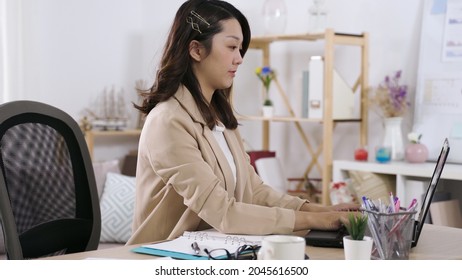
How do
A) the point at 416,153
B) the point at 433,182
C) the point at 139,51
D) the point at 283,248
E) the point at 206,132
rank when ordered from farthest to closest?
1. the point at 139,51
2. the point at 416,153
3. the point at 206,132
4. the point at 433,182
5. the point at 283,248

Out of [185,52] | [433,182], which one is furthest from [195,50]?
[433,182]

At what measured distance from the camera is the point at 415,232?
6.04 feet

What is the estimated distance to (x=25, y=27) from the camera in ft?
13.5

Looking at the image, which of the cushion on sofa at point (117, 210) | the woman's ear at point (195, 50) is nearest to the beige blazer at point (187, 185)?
the woman's ear at point (195, 50)

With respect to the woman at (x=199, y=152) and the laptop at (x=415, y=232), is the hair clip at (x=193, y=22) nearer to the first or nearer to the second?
the woman at (x=199, y=152)

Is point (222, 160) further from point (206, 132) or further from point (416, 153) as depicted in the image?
point (416, 153)

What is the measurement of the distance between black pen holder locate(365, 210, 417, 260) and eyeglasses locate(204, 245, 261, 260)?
27 cm

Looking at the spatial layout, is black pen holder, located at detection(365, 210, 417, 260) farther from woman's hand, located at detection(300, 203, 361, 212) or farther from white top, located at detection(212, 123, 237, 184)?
white top, located at detection(212, 123, 237, 184)

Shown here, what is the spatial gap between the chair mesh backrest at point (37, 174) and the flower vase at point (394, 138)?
187cm

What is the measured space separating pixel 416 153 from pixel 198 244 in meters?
1.91

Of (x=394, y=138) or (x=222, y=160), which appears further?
(x=394, y=138)
